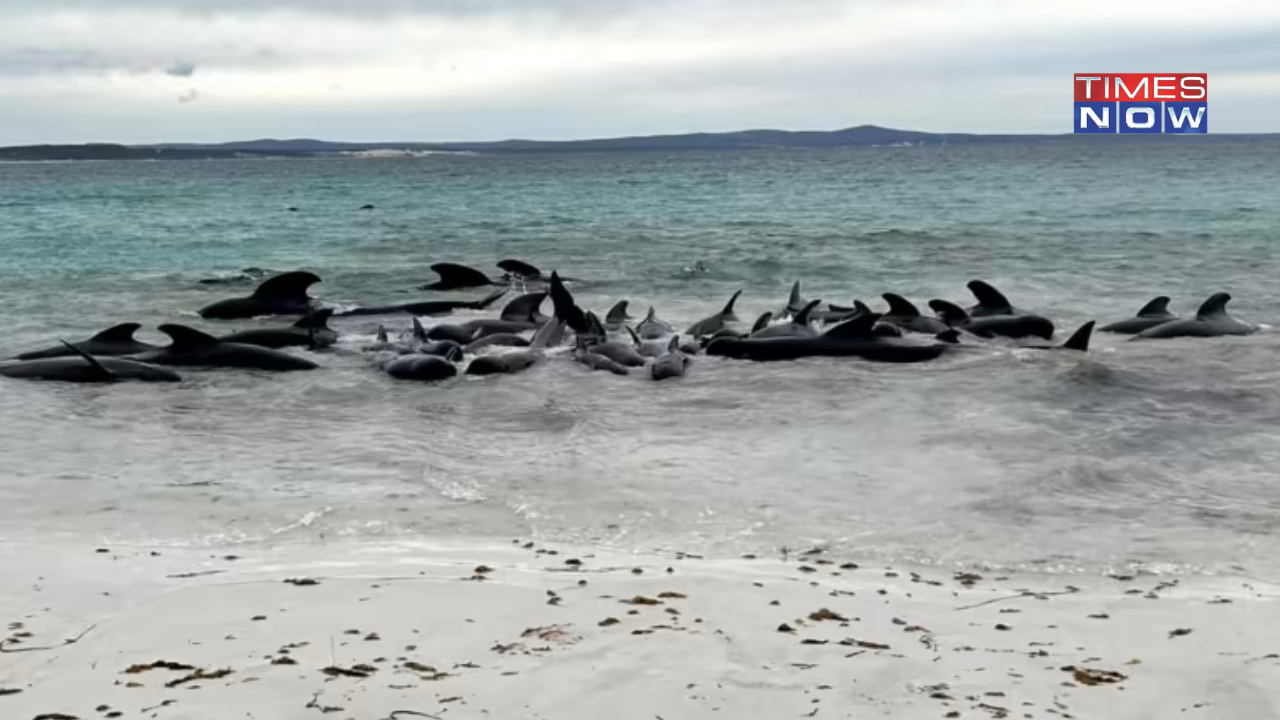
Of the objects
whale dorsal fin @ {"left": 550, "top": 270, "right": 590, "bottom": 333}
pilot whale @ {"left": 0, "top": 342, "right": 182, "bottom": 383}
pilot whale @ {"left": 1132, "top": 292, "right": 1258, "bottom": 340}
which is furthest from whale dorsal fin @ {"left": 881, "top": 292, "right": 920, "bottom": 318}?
pilot whale @ {"left": 0, "top": 342, "right": 182, "bottom": 383}

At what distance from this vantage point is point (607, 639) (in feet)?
20.0

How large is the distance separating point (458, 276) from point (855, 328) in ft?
31.6

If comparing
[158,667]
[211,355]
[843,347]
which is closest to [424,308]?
[211,355]

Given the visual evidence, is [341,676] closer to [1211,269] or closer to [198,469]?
[198,469]

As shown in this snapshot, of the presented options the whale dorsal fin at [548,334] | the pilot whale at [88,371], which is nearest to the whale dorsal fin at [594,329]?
the whale dorsal fin at [548,334]

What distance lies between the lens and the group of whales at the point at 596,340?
14.0 m

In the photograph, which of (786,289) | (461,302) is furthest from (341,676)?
(786,289)

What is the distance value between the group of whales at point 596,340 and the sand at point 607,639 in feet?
21.9

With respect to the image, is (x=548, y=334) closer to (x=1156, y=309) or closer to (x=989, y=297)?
(x=989, y=297)

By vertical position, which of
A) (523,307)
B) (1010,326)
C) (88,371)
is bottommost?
(88,371)

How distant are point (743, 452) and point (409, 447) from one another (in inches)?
105

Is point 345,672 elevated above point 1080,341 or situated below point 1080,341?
below

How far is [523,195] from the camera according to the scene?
232 feet

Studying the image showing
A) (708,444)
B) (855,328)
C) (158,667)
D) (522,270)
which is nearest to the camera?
(158,667)
